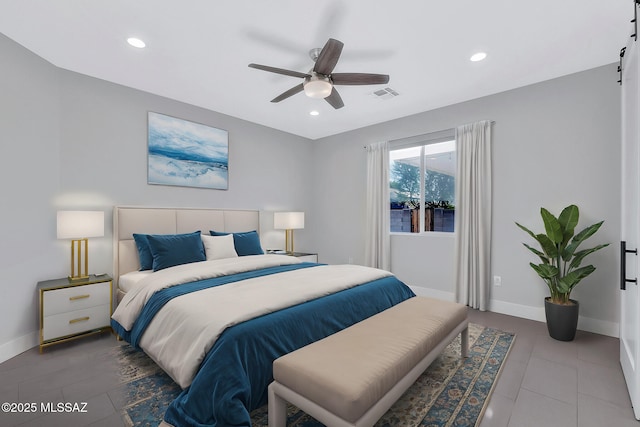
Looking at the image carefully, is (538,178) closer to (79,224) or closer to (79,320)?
(79,224)

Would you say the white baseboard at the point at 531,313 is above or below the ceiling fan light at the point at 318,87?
below

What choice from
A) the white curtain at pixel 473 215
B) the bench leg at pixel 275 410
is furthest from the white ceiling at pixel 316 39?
the bench leg at pixel 275 410

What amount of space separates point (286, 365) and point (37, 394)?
73.1 inches

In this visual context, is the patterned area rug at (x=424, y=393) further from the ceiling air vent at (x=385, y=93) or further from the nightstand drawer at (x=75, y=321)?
the ceiling air vent at (x=385, y=93)

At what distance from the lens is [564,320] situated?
9.07 feet

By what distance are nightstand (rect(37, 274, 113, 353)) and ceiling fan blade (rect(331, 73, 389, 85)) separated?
292cm

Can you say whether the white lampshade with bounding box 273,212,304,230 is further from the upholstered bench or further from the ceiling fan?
the upholstered bench

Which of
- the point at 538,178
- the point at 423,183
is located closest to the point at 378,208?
the point at 423,183

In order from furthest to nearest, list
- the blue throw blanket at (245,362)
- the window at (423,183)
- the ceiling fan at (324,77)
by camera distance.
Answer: the window at (423,183) → the ceiling fan at (324,77) → the blue throw blanket at (245,362)

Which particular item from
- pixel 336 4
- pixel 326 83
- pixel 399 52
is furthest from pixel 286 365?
pixel 399 52

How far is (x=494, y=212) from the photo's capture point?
12.0ft

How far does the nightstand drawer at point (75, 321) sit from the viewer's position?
101 inches

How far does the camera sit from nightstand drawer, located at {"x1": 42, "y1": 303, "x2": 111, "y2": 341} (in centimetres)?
256

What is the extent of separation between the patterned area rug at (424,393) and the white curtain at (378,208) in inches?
84.0
